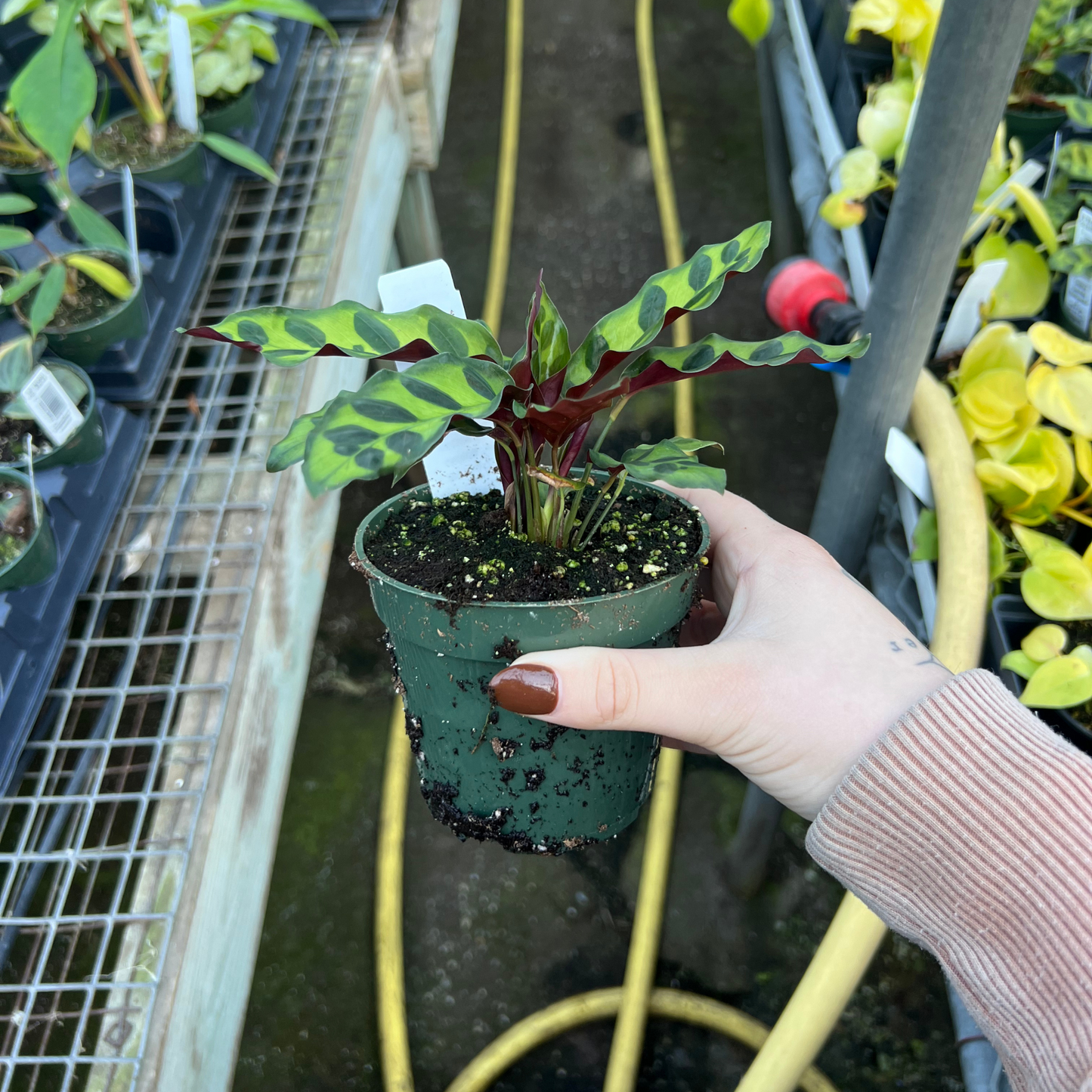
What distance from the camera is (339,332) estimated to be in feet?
1.62

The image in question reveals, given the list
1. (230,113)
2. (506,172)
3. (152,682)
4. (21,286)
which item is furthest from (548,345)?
(506,172)

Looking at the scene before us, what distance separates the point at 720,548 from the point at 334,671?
3.72 ft

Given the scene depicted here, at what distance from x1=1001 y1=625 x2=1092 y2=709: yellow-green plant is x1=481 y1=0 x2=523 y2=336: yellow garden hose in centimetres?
142

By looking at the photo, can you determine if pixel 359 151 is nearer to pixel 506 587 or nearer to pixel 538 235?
pixel 506 587

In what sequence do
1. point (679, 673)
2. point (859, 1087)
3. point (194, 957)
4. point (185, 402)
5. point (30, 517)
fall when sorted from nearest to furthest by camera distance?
point (679, 673)
point (194, 957)
point (30, 517)
point (185, 402)
point (859, 1087)

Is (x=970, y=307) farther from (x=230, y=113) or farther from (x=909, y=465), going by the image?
(x=230, y=113)

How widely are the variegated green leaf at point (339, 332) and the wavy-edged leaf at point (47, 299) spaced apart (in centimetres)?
53

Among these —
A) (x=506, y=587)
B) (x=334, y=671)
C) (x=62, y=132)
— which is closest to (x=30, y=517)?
(x=62, y=132)

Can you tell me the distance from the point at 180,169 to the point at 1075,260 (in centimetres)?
112

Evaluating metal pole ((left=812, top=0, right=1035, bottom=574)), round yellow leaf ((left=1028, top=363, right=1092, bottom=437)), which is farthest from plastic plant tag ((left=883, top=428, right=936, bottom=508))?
round yellow leaf ((left=1028, top=363, right=1092, bottom=437))

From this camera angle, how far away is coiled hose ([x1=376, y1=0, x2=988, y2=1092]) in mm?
759

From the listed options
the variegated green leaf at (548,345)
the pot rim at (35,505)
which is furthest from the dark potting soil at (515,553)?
the pot rim at (35,505)

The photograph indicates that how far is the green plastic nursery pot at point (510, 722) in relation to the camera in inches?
21.2

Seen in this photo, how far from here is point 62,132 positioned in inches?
36.8
